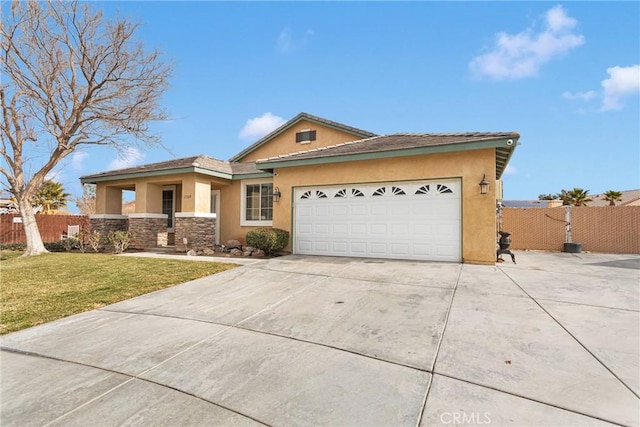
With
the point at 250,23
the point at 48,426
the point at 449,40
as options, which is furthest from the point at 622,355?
the point at 250,23

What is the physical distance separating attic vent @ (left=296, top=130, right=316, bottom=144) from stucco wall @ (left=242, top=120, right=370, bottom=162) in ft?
0.55

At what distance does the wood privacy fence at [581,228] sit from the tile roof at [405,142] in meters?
7.02

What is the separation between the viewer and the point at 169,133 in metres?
15.6

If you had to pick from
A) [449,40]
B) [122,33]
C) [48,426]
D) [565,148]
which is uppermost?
[122,33]

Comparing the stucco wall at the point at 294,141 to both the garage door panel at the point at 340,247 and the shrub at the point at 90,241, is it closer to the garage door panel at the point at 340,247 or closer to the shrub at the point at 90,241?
the garage door panel at the point at 340,247

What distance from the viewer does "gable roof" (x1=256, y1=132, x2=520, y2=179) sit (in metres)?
8.35

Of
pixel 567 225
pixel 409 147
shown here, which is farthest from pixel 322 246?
pixel 567 225

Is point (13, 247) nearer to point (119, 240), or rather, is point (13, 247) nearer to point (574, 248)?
point (119, 240)

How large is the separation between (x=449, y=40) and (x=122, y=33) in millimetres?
13366

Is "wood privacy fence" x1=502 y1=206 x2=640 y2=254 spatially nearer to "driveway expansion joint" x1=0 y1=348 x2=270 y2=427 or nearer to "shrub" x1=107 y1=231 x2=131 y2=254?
"driveway expansion joint" x1=0 y1=348 x2=270 y2=427

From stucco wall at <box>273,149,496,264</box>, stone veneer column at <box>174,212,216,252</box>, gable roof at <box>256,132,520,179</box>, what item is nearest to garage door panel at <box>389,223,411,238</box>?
stucco wall at <box>273,149,496,264</box>

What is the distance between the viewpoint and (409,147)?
9242mm

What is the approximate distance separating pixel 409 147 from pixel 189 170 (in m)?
8.15

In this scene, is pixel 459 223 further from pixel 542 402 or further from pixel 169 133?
pixel 169 133
